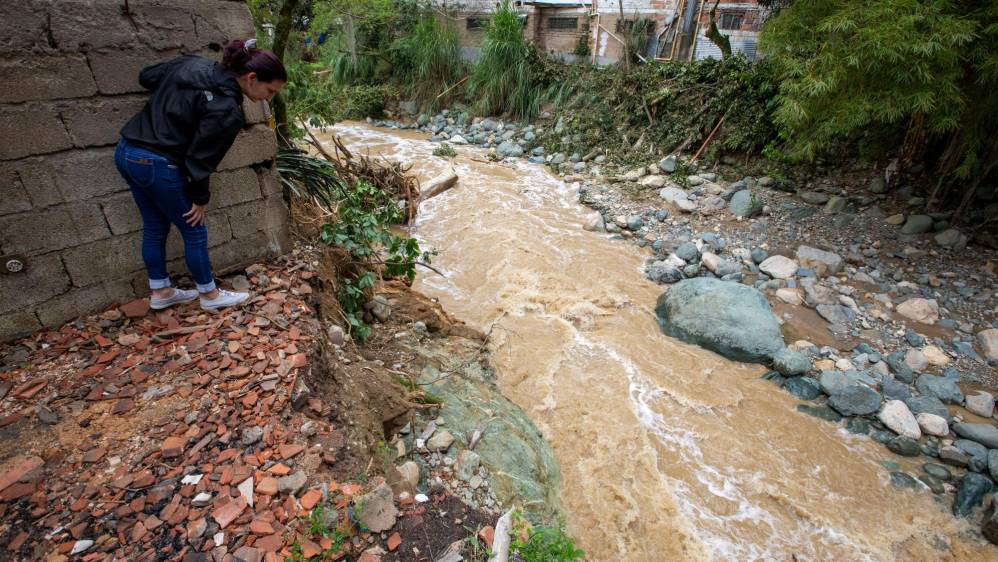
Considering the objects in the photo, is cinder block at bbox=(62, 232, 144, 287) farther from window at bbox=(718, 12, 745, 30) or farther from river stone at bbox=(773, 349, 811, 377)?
window at bbox=(718, 12, 745, 30)

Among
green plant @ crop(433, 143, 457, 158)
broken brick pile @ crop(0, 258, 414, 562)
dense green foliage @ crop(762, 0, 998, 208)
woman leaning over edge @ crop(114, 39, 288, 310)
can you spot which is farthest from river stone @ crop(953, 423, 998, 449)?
green plant @ crop(433, 143, 457, 158)

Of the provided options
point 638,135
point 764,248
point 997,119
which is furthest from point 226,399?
point 638,135

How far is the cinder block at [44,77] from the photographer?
2.06 metres

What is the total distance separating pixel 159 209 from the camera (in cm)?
240

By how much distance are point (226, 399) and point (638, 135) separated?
8.75 meters

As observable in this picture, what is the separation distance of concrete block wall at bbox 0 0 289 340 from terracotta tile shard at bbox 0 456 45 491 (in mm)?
860

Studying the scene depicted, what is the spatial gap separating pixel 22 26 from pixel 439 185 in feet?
19.2

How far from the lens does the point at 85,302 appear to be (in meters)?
2.46

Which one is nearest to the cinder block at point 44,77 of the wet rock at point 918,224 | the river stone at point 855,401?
the river stone at point 855,401

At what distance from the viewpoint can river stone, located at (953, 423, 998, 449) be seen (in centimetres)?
326

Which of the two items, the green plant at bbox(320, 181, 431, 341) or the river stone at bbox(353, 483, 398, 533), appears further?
the green plant at bbox(320, 181, 431, 341)

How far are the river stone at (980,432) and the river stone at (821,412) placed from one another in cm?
73

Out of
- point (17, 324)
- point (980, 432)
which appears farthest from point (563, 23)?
point (17, 324)

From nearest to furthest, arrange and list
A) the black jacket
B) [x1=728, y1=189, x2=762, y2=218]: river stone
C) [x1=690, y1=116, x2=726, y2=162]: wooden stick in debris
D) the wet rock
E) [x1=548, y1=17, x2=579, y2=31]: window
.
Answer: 1. the black jacket
2. the wet rock
3. [x1=728, y1=189, x2=762, y2=218]: river stone
4. [x1=690, y1=116, x2=726, y2=162]: wooden stick in debris
5. [x1=548, y1=17, x2=579, y2=31]: window
